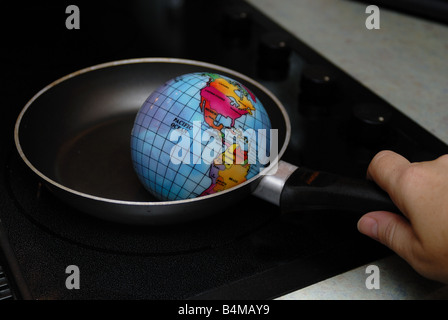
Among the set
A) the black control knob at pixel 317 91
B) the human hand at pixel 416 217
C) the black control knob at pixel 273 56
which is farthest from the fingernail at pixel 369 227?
the black control knob at pixel 273 56

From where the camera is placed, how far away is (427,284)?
2.23ft

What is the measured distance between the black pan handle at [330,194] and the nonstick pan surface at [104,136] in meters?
0.05

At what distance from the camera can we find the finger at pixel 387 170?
0.63 m

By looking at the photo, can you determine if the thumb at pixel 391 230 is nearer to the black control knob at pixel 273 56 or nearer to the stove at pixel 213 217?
the stove at pixel 213 217

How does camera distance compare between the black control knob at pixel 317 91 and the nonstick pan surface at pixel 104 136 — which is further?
the black control knob at pixel 317 91

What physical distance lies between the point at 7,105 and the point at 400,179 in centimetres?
74

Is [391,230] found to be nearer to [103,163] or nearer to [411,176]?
[411,176]

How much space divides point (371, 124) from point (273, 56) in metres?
0.30

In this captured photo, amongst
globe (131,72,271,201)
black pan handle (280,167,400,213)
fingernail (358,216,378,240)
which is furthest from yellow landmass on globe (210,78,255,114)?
fingernail (358,216,378,240)

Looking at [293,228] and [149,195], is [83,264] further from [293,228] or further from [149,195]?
[293,228]

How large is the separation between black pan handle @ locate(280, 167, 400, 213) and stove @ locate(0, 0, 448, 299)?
6 cm

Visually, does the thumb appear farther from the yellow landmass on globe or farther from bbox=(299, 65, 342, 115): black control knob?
bbox=(299, 65, 342, 115): black control knob

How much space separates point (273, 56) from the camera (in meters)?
1.09
